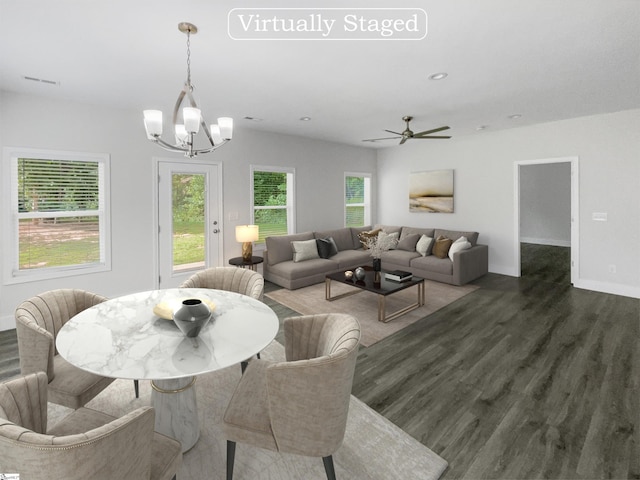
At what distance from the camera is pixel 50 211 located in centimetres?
377

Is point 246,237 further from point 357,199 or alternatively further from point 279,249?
point 357,199

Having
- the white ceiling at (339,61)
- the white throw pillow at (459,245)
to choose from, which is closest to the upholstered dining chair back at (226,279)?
the white ceiling at (339,61)

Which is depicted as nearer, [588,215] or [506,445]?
[506,445]

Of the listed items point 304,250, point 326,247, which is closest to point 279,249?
point 304,250

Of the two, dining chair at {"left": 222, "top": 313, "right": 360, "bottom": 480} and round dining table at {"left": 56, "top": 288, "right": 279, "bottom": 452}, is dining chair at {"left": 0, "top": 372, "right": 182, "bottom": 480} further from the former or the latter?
dining chair at {"left": 222, "top": 313, "right": 360, "bottom": 480}

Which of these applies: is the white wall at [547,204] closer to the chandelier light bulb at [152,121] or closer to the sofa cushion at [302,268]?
the sofa cushion at [302,268]

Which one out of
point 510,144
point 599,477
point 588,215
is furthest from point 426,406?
point 510,144

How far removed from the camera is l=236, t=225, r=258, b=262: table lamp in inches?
193

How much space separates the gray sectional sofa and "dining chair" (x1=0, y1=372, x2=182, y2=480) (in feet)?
12.2

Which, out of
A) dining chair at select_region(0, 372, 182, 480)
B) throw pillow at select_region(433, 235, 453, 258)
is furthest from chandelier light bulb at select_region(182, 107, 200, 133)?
throw pillow at select_region(433, 235, 453, 258)

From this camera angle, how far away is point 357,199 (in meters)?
7.55

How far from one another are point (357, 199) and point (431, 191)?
5.55ft

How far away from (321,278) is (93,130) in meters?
3.76

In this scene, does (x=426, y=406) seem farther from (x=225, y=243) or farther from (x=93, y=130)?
(x=93, y=130)
